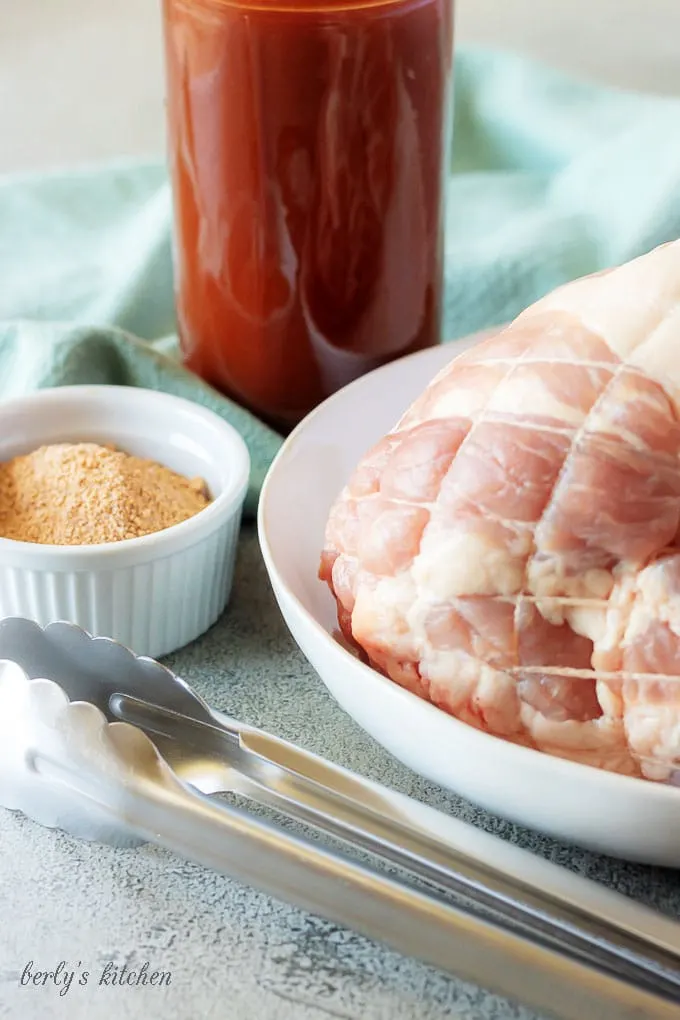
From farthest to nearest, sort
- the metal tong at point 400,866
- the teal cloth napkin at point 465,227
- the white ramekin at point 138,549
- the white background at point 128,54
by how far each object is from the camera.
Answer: the white background at point 128,54 < the teal cloth napkin at point 465,227 < the white ramekin at point 138,549 < the metal tong at point 400,866

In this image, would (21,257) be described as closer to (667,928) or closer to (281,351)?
(281,351)

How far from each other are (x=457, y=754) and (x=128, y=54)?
4.02 ft

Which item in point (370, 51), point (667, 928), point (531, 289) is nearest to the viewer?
point (667, 928)

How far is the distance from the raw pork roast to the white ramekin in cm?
17

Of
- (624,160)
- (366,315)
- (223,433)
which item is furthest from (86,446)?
(624,160)

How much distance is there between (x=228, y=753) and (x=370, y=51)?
0.40m

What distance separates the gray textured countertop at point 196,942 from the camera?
48cm

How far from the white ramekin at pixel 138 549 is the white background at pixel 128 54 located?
0.70 meters

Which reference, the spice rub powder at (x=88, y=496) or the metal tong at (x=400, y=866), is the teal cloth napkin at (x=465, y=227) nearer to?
the spice rub powder at (x=88, y=496)

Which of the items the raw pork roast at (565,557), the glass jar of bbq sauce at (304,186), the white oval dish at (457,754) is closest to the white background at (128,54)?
the glass jar of bbq sauce at (304,186)

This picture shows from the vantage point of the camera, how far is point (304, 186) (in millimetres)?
747

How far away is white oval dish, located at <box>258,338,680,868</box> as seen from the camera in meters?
0.46

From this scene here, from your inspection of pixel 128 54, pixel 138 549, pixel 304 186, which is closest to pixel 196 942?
pixel 138 549

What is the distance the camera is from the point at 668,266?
0.54 meters
